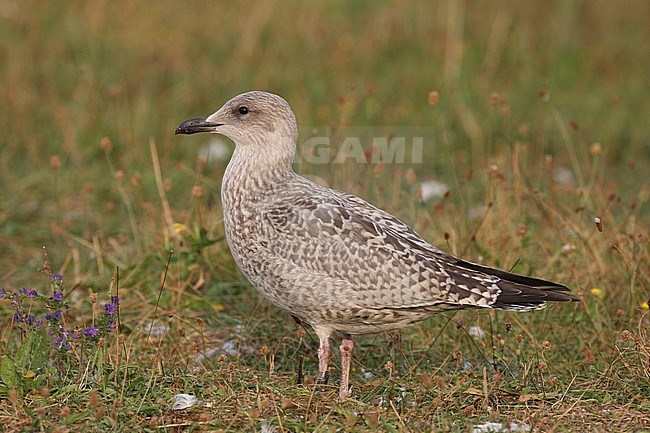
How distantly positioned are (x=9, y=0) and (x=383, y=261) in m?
6.55

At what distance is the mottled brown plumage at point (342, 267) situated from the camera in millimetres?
4555

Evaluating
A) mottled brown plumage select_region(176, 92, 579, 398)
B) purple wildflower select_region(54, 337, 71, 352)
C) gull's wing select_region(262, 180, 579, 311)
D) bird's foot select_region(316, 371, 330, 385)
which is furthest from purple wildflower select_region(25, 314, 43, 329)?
bird's foot select_region(316, 371, 330, 385)

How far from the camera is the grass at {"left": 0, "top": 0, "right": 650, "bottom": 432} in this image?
4.42 metres

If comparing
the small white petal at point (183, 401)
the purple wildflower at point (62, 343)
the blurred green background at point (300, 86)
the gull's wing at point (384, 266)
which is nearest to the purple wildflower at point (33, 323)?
the purple wildflower at point (62, 343)

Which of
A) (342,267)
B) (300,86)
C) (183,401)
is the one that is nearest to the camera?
(183,401)

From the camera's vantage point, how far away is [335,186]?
671cm

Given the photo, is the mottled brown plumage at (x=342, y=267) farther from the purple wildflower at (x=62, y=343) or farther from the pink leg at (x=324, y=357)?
the purple wildflower at (x=62, y=343)

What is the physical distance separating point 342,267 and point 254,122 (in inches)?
38.0

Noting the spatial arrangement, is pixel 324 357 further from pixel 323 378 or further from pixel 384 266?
pixel 384 266

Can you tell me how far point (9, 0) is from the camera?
9.70 metres

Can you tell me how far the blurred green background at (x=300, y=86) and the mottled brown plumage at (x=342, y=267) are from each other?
1.78m

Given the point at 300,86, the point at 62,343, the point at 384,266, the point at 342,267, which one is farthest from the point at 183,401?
the point at 300,86

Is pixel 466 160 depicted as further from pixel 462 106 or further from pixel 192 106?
pixel 192 106

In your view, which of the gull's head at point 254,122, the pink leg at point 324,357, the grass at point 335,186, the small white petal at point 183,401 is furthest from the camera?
the gull's head at point 254,122
